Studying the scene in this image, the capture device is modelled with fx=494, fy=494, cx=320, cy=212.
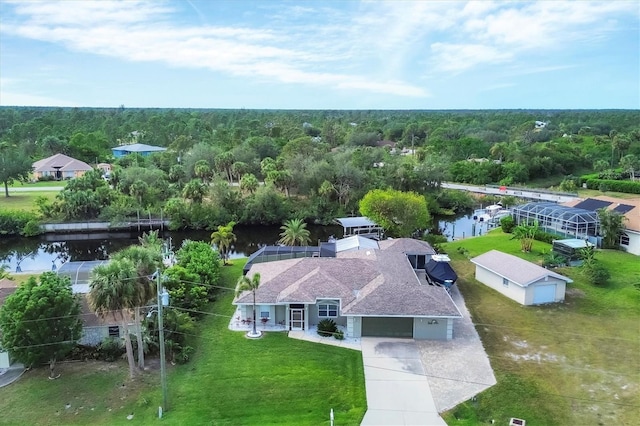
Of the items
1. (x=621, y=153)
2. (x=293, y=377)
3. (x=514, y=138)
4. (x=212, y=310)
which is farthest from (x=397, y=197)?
(x=514, y=138)

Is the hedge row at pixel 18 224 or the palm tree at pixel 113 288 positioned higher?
the palm tree at pixel 113 288

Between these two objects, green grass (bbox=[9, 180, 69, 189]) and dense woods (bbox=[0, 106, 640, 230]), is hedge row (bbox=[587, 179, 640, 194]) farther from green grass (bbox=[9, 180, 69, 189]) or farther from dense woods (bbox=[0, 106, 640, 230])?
green grass (bbox=[9, 180, 69, 189])

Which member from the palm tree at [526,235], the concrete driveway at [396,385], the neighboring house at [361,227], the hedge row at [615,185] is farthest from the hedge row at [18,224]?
the hedge row at [615,185]

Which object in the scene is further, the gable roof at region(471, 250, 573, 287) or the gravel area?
the gable roof at region(471, 250, 573, 287)

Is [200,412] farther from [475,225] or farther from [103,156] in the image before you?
[103,156]

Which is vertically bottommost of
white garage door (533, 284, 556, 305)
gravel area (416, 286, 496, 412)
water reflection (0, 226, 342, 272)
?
water reflection (0, 226, 342, 272)

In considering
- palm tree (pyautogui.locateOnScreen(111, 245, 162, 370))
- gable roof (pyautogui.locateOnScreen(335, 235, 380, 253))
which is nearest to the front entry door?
palm tree (pyautogui.locateOnScreen(111, 245, 162, 370))

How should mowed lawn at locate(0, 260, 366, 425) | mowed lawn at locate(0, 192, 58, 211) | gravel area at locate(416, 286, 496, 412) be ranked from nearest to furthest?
mowed lawn at locate(0, 260, 366, 425) → gravel area at locate(416, 286, 496, 412) → mowed lawn at locate(0, 192, 58, 211)

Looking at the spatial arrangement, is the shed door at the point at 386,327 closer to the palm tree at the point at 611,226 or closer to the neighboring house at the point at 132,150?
the palm tree at the point at 611,226
